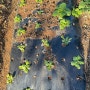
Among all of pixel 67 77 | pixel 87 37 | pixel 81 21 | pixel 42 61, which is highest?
pixel 81 21

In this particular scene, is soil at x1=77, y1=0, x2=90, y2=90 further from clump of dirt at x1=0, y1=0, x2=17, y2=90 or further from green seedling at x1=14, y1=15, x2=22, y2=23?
clump of dirt at x1=0, y1=0, x2=17, y2=90

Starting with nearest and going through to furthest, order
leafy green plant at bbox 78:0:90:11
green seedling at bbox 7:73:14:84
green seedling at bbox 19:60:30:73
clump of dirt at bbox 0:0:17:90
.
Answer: green seedling at bbox 7:73:14:84, green seedling at bbox 19:60:30:73, clump of dirt at bbox 0:0:17:90, leafy green plant at bbox 78:0:90:11

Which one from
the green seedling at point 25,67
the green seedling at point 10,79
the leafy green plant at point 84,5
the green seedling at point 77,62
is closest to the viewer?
the green seedling at point 10,79

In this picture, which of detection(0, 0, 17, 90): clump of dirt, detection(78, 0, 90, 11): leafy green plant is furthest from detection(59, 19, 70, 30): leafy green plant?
detection(0, 0, 17, 90): clump of dirt

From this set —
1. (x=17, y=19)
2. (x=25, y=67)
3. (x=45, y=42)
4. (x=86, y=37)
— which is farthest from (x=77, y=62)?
(x=17, y=19)

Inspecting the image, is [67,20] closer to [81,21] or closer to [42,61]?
[81,21]

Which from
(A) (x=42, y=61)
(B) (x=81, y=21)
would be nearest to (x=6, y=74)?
(A) (x=42, y=61)

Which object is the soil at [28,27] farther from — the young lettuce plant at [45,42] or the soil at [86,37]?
the young lettuce plant at [45,42]

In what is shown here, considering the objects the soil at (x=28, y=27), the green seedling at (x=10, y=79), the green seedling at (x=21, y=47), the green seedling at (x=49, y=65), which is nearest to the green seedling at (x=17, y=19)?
the soil at (x=28, y=27)
